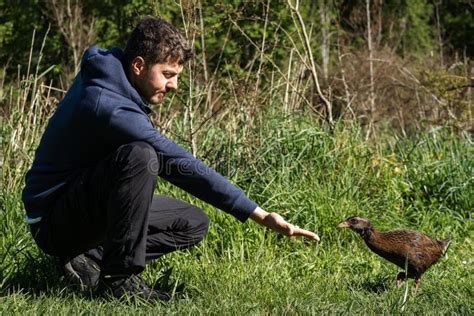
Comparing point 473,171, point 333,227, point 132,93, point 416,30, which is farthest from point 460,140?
point 416,30

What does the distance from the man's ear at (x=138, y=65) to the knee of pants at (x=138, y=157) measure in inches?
15.8

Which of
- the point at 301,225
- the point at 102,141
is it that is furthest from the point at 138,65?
the point at 301,225

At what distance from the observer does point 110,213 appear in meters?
4.39

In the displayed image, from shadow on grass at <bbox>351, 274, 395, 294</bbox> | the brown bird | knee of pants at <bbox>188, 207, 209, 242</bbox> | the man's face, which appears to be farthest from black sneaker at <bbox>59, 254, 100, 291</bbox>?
the brown bird

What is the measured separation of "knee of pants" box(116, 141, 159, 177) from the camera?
14.1ft

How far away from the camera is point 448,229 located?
21.5ft

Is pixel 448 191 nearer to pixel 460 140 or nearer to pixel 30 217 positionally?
pixel 460 140

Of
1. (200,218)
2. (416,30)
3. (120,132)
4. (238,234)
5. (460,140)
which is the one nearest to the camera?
(120,132)

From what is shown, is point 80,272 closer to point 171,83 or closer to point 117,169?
point 117,169

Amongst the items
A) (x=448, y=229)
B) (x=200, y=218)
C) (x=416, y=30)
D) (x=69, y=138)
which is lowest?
(x=416, y=30)

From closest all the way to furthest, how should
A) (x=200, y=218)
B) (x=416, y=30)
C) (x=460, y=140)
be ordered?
(x=200, y=218) < (x=460, y=140) < (x=416, y=30)

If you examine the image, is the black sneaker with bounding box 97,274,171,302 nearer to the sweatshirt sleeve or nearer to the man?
the man

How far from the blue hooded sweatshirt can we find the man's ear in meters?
0.07

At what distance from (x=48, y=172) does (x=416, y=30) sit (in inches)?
601
